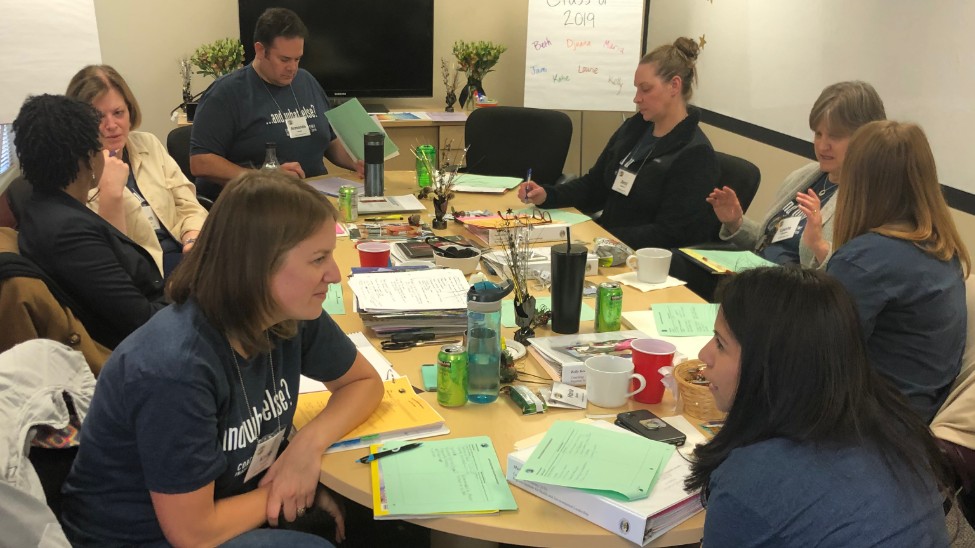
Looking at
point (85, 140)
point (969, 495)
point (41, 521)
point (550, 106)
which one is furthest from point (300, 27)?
point (969, 495)

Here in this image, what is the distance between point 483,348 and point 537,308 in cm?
47

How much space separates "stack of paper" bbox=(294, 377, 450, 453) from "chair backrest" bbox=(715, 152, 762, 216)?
7.02 feet

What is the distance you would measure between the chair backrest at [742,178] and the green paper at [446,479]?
224 centimetres

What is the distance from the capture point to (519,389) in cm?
167

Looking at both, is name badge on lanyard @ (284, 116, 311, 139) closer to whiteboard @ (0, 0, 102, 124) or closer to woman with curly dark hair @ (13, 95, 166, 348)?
whiteboard @ (0, 0, 102, 124)

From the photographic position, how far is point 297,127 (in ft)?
11.6

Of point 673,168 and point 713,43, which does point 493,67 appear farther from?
point 673,168

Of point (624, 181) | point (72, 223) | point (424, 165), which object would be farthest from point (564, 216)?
point (72, 223)

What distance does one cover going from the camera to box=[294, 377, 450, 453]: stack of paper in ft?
4.96

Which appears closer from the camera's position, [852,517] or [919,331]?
[852,517]

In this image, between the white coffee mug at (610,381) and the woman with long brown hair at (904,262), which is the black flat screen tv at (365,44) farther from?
the white coffee mug at (610,381)

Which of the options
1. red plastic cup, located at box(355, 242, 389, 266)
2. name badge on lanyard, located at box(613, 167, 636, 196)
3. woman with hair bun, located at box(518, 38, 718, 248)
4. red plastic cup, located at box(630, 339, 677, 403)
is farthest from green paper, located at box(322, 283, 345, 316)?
name badge on lanyard, located at box(613, 167, 636, 196)

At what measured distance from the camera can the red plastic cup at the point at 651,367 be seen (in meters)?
1.65

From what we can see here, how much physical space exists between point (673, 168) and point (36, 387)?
7.38ft
